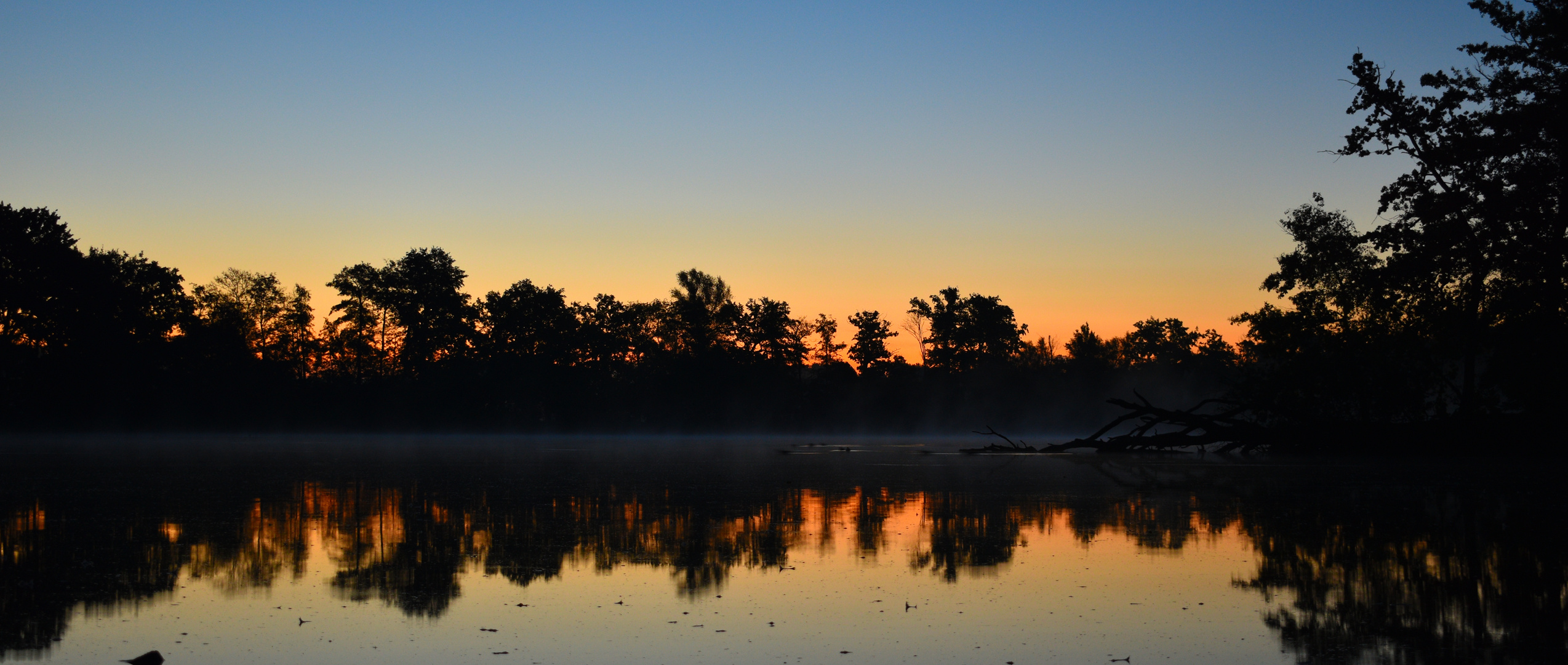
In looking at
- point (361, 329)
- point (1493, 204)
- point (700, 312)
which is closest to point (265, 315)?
point (361, 329)

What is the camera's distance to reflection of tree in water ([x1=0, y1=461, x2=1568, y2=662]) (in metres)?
6.24

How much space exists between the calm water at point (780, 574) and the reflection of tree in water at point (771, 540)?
43mm

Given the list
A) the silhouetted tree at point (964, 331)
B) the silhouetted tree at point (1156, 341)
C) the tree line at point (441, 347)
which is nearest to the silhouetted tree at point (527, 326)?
the tree line at point (441, 347)

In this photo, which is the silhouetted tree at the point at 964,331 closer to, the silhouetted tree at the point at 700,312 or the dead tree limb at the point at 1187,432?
the silhouetted tree at the point at 700,312

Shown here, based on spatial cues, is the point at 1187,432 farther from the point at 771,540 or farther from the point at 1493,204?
the point at 771,540

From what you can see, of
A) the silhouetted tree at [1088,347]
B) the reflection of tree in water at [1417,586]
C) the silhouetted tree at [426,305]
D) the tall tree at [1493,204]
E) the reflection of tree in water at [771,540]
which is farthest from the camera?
the silhouetted tree at [1088,347]

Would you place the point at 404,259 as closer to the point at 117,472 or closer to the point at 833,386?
the point at 833,386

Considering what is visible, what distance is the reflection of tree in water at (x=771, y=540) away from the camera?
6238mm

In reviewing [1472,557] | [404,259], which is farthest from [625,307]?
[1472,557]

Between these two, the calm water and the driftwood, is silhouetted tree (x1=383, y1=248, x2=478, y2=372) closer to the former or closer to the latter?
the driftwood

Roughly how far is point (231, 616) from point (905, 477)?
14415 mm

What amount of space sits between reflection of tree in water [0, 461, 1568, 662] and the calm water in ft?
0.14

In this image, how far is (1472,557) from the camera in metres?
8.43

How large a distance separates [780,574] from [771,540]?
2.03m
